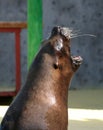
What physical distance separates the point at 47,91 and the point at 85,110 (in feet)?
13.8

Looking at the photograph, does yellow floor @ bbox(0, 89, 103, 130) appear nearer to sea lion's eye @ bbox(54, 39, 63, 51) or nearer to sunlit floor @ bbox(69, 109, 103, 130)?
sunlit floor @ bbox(69, 109, 103, 130)

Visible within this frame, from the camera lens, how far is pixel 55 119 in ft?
8.19

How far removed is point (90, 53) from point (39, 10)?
4.30 metres

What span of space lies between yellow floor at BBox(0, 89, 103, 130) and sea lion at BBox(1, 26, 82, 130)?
2645mm

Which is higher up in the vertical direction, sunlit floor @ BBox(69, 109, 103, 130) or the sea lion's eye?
the sea lion's eye

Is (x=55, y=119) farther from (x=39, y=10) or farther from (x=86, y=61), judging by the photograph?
(x=86, y=61)

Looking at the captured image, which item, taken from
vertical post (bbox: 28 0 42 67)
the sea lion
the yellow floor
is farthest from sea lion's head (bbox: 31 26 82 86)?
the yellow floor

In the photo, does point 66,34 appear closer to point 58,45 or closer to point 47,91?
point 58,45

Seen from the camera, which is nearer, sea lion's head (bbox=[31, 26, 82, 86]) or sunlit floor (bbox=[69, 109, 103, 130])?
sea lion's head (bbox=[31, 26, 82, 86])

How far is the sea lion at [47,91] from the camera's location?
2.46 metres

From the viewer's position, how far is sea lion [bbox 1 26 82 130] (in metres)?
2.46

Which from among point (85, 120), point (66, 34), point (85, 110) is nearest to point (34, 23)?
point (85, 120)

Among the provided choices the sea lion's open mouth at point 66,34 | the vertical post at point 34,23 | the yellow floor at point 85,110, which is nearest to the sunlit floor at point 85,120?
the yellow floor at point 85,110

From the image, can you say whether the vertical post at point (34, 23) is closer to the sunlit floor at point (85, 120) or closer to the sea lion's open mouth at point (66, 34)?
the sunlit floor at point (85, 120)
